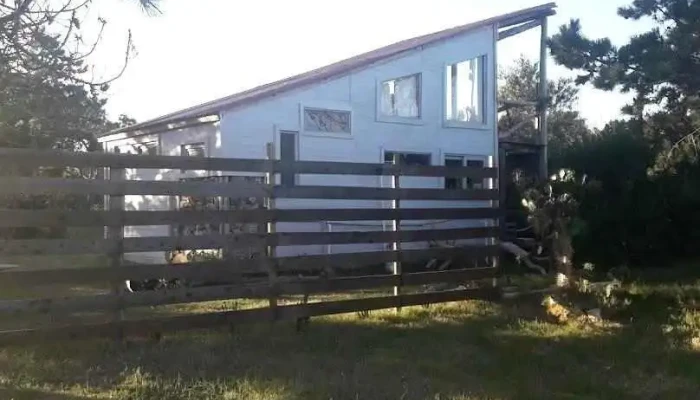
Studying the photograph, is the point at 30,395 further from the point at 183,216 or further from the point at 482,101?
the point at 482,101

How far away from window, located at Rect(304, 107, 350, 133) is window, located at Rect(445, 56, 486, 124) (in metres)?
3.02

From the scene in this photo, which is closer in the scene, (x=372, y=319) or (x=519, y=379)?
(x=519, y=379)

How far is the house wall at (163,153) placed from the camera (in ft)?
47.2

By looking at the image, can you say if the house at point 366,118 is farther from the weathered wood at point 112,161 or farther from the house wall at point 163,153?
the weathered wood at point 112,161

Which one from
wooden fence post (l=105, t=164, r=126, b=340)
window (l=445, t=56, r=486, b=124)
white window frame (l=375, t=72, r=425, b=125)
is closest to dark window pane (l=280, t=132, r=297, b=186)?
white window frame (l=375, t=72, r=425, b=125)

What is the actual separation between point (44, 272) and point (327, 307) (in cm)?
278

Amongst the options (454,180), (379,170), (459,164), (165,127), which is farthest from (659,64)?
(165,127)

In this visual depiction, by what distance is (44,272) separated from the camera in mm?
6133

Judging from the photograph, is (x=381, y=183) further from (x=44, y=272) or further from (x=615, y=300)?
(x=44, y=272)

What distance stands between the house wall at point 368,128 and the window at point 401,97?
6.2 inches

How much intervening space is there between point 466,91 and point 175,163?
12090mm

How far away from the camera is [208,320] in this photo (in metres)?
6.96

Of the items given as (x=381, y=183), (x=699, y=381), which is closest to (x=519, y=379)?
(x=699, y=381)

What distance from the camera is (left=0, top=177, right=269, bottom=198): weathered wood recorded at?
6.20m
